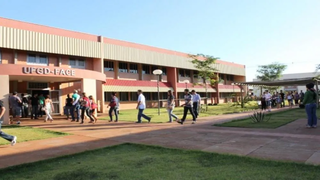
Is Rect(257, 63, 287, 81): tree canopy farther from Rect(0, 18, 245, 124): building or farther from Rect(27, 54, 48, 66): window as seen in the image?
Rect(27, 54, 48, 66): window

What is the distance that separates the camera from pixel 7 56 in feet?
65.1

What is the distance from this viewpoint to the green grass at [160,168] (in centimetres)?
411

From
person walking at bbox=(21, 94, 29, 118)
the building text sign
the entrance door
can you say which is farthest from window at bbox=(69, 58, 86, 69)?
the building text sign

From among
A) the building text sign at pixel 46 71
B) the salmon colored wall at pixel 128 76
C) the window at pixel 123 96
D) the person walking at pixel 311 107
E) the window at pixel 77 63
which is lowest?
the person walking at pixel 311 107

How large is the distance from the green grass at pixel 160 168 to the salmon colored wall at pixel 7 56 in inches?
683

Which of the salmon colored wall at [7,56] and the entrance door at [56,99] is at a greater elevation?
the salmon colored wall at [7,56]

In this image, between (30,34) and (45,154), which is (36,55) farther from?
(45,154)

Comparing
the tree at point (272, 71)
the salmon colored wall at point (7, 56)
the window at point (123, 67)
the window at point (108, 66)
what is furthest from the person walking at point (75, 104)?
the tree at point (272, 71)

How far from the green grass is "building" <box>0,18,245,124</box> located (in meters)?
10.5

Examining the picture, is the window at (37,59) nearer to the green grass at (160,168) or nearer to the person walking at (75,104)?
the person walking at (75,104)

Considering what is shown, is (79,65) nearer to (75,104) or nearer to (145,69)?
(145,69)

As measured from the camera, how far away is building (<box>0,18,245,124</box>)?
1641 centimetres

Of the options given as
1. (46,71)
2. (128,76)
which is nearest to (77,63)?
(128,76)

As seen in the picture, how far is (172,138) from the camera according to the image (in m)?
7.98
